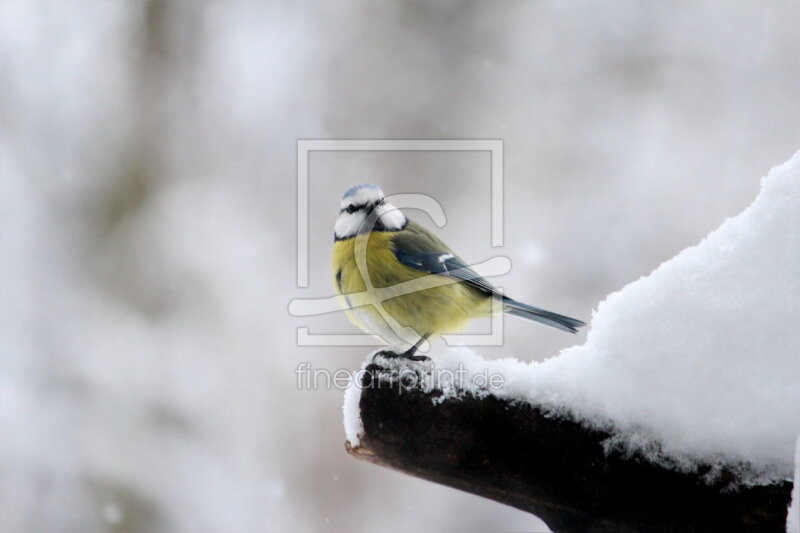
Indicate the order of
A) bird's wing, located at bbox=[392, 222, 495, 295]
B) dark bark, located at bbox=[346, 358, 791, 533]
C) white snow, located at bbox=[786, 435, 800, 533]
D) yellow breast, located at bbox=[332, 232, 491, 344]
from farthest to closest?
1. bird's wing, located at bbox=[392, 222, 495, 295]
2. yellow breast, located at bbox=[332, 232, 491, 344]
3. dark bark, located at bbox=[346, 358, 791, 533]
4. white snow, located at bbox=[786, 435, 800, 533]

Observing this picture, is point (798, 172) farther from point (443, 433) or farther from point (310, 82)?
point (310, 82)

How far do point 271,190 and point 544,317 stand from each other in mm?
2696

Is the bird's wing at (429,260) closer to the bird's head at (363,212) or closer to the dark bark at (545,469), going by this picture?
the bird's head at (363,212)

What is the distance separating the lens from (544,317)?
1993 millimetres

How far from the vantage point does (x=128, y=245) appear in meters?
4.20

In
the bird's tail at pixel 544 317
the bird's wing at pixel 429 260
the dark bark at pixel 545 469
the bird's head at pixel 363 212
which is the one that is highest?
the bird's head at pixel 363 212

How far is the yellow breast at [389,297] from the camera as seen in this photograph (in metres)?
1.92

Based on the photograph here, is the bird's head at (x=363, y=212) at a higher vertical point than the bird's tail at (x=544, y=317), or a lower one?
higher

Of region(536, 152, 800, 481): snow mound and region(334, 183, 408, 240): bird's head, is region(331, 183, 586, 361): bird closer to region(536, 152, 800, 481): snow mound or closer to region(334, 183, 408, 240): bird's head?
region(334, 183, 408, 240): bird's head

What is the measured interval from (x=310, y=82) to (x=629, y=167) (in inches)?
85.3

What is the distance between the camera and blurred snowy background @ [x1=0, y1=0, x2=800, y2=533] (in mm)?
3936
